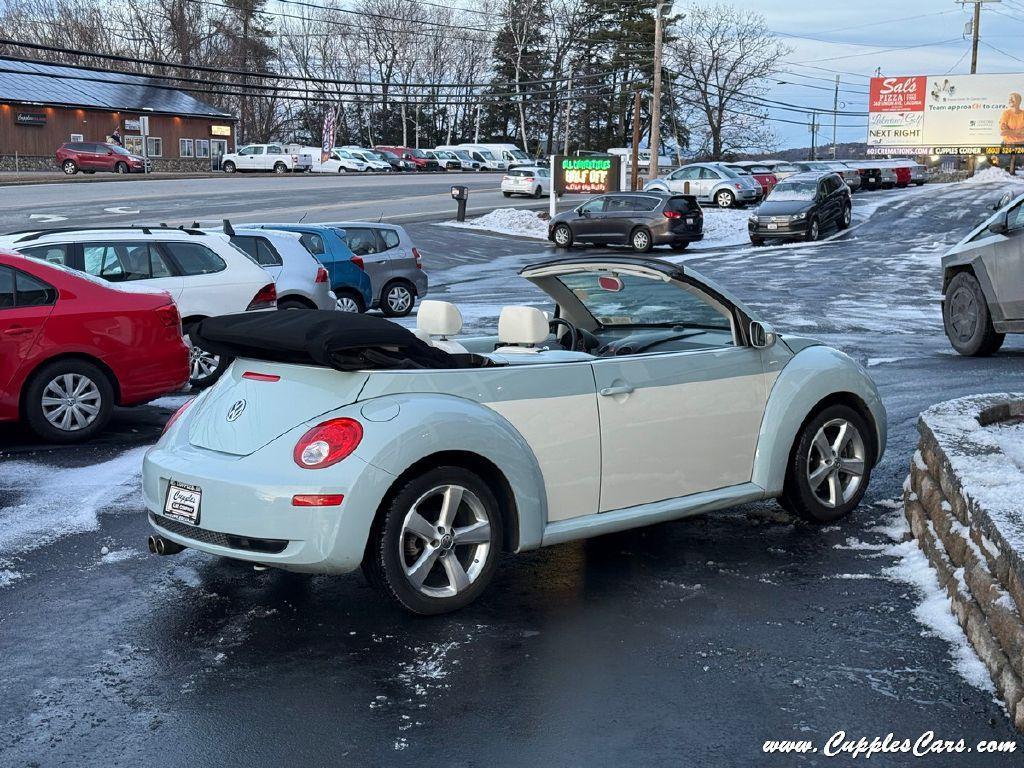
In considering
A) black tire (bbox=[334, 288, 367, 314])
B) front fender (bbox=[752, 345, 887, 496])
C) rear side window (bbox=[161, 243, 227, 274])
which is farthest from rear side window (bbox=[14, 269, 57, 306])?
black tire (bbox=[334, 288, 367, 314])

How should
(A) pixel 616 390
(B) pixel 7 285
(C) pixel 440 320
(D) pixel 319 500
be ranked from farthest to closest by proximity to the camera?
(B) pixel 7 285 < (C) pixel 440 320 < (A) pixel 616 390 < (D) pixel 319 500

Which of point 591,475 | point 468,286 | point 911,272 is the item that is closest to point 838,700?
point 591,475

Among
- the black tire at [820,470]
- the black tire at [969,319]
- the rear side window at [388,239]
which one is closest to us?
the black tire at [820,470]

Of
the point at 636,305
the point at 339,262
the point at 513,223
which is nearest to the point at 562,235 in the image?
the point at 513,223

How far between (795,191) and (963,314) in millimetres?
24737

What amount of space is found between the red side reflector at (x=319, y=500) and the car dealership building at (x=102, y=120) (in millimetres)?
57988

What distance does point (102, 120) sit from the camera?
221ft

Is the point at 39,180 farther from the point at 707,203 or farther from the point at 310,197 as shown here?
the point at 707,203

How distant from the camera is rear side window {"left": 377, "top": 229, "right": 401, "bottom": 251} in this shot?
61.4 ft

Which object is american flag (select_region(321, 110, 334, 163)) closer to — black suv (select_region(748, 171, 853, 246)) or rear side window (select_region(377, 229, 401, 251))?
black suv (select_region(748, 171, 853, 246))

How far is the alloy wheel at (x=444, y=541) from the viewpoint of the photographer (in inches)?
198

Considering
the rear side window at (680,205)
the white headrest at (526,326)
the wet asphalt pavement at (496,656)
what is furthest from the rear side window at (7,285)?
the rear side window at (680,205)

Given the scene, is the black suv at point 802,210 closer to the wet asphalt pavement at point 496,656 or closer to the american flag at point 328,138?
the wet asphalt pavement at point 496,656

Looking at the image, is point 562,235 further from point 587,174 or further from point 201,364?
point 201,364
